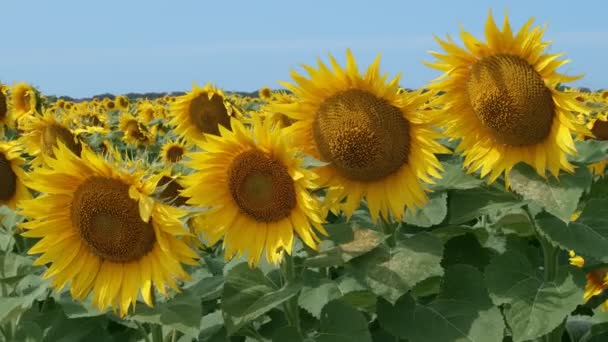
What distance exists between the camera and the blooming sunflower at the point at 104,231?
2.94 meters

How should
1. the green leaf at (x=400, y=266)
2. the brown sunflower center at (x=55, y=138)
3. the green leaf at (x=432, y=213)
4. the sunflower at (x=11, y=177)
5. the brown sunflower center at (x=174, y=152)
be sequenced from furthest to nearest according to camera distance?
the brown sunflower center at (x=174, y=152), the brown sunflower center at (x=55, y=138), the sunflower at (x=11, y=177), the green leaf at (x=432, y=213), the green leaf at (x=400, y=266)

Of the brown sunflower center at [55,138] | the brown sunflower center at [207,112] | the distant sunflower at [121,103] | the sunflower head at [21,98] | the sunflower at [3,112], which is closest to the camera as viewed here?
the brown sunflower center at [55,138]

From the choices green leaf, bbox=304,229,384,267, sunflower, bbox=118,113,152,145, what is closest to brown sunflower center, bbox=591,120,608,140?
green leaf, bbox=304,229,384,267

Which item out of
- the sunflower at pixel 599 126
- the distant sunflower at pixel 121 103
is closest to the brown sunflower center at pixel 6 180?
the sunflower at pixel 599 126

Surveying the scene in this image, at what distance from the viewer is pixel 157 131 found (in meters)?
15.4

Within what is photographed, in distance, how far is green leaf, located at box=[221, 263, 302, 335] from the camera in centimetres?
287

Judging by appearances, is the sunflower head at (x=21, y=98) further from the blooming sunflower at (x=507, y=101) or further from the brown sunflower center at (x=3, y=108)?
the blooming sunflower at (x=507, y=101)

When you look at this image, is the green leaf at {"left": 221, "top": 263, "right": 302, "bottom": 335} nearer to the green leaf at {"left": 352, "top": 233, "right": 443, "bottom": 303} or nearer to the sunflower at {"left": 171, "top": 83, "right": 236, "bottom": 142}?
the green leaf at {"left": 352, "top": 233, "right": 443, "bottom": 303}

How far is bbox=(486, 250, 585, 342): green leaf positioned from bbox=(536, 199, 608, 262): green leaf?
0.67 ft

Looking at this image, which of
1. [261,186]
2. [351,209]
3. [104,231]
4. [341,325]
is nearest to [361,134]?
[351,209]

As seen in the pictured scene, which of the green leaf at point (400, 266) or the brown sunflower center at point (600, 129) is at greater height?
the green leaf at point (400, 266)

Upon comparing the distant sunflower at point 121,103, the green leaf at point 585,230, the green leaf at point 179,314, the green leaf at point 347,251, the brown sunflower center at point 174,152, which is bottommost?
the distant sunflower at point 121,103

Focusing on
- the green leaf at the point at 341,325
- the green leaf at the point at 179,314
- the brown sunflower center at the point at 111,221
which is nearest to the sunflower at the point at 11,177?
the brown sunflower center at the point at 111,221

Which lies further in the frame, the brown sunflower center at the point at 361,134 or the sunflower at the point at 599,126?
the sunflower at the point at 599,126
